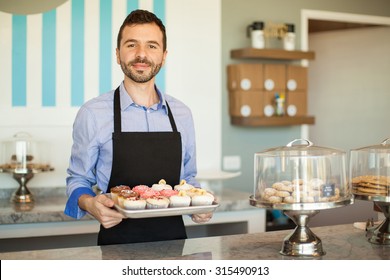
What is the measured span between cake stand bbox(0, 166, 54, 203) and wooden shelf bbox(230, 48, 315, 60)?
1.64 m

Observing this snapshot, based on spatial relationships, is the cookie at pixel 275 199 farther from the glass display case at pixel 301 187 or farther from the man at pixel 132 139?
the man at pixel 132 139

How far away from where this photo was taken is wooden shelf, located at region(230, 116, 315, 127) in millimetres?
4629

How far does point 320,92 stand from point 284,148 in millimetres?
3945

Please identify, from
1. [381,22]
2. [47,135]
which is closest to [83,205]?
[47,135]

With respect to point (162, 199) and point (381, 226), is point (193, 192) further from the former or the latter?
point (381, 226)

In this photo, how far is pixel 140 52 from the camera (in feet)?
7.91

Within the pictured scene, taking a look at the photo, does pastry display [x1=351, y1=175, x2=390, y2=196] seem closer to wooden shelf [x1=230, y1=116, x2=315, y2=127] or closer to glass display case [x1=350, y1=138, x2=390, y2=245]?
glass display case [x1=350, y1=138, x2=390, y2=245]

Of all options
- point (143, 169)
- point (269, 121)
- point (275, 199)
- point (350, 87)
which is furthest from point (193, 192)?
point (350, 87)

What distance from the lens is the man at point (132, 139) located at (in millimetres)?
2434

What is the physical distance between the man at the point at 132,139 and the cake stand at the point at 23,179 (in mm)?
1517

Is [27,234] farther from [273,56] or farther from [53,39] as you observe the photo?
[273,56]

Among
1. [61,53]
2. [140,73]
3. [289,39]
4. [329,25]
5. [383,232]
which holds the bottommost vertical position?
[383,232]

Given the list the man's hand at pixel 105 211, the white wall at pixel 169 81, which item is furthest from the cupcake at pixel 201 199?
the white wall at pixel 169 81

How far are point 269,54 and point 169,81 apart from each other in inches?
31.5
